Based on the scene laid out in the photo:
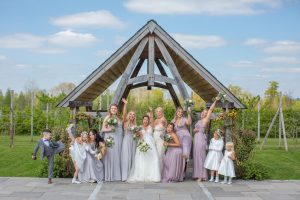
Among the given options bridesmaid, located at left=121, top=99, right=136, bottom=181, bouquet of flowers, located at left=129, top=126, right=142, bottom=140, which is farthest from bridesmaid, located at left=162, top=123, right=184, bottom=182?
bridesmaid, located at left=121, top=99, right=136, bottom=181

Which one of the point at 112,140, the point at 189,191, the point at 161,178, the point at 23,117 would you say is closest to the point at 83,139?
the point at 112,140

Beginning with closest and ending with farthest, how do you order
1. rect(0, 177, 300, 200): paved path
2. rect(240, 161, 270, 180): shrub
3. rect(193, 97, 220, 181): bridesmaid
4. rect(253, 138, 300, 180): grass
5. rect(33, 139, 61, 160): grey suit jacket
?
rect(0, 177, 300, 200): paved path < rect(33, 139, 61, 160): grey suit jacket < rect(193, 97, 220, 181): bridesmaid < rect(240, 161, 270, 180): shrub < rect(253, 138, 300, 180): grass

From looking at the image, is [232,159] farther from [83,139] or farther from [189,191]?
[83,139]

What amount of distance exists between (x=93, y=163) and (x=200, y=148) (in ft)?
8.96

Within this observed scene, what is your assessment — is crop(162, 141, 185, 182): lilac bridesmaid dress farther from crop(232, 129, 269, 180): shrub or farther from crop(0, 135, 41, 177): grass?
crop(0, 135, 41, 177): grass

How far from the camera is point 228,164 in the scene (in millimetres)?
12047

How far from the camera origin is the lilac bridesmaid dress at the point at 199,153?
1244 cm

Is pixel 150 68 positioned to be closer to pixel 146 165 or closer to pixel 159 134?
pixel 159 134

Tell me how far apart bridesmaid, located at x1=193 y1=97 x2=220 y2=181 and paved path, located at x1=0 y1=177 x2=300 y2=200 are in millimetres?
367

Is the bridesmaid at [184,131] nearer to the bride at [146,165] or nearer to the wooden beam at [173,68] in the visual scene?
the wooden beam at [173,68]

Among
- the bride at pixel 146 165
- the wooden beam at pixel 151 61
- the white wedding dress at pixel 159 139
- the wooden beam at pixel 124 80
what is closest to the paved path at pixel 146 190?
the bride at pixel 146 165

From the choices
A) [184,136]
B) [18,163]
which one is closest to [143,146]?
[184,136]

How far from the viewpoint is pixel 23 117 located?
31062mm

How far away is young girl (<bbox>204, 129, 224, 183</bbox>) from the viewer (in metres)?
12.2
